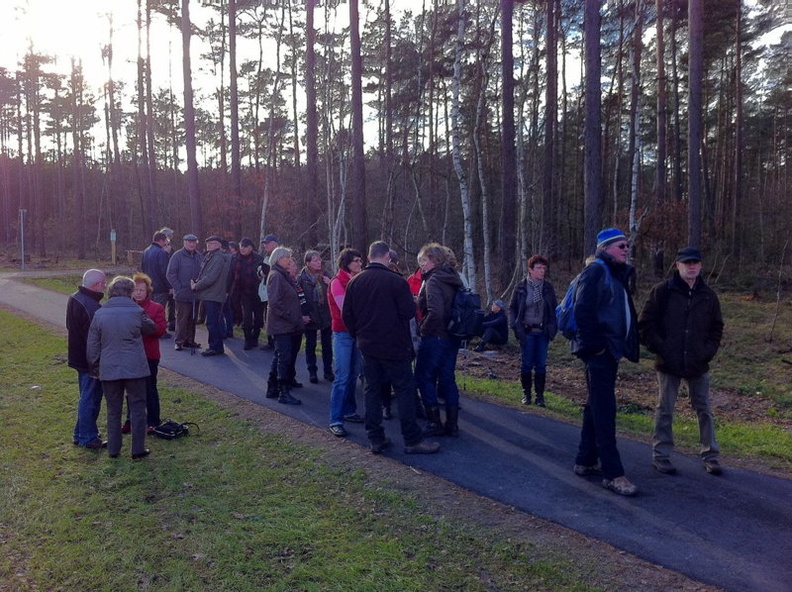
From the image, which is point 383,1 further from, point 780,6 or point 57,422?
point 57,422

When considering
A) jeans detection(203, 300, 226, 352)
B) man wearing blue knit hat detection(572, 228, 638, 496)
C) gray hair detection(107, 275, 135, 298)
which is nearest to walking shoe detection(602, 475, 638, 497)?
man wearing blue knit hat detection(572, 228, 638, 496)

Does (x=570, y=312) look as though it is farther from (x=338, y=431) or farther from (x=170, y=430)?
(x=170, y=430)

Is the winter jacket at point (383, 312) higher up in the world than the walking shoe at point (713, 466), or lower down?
higher up

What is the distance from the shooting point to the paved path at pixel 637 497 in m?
4.36

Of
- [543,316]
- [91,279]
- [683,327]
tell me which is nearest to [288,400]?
[91,279]

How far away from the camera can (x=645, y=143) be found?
37.7m

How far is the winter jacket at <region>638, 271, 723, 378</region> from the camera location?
5.89 metres

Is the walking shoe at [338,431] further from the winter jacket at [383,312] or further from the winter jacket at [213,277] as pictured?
the winter jacket at [213,277]

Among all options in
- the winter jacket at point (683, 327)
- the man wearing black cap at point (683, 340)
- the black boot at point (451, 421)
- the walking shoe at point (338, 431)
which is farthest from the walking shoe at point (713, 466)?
the walking shoe at point (338, 431)

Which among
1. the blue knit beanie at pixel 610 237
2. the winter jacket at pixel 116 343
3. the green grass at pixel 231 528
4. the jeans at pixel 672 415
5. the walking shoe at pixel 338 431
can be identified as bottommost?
the green grass at pixel 231 528

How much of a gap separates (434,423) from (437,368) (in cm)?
62

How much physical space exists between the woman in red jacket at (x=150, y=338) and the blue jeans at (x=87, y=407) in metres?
0.37

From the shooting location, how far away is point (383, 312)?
638 centimetres

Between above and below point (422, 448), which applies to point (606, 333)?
above
